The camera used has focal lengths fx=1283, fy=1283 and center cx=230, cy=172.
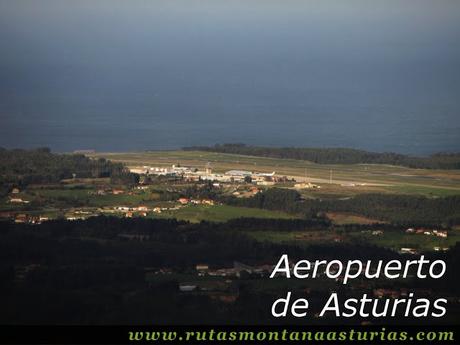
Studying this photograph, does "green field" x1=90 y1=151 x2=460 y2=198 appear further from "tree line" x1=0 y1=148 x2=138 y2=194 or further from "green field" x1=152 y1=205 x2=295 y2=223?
"green field" x1=152 y1=205 x2=295 y2=223

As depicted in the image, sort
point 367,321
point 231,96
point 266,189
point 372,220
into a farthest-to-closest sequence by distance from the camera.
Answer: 1. point 231,96
2. point 266,189
3. point 372,220
4. point 367,321

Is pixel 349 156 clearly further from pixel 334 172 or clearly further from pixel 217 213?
pixel 217 213

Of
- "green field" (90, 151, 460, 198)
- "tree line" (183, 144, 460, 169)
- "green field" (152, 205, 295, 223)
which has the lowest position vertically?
"green field" (152, 205, 295, 223)

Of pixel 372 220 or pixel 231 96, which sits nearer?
pixel 372 220

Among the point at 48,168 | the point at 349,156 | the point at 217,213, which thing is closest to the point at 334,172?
the point at 349,156

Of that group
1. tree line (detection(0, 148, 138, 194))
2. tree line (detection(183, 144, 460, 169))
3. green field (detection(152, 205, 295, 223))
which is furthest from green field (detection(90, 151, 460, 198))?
green field (detection(152, 205, 295, 223))

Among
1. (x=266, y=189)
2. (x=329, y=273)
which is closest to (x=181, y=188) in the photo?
(x=266, y=189)

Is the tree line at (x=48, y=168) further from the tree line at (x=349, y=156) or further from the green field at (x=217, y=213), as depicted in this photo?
the tree line at (x=349, y=156)

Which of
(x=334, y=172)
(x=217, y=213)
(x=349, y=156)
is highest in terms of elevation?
(x=349, y=156)

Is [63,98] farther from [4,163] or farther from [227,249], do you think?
[227,249]
